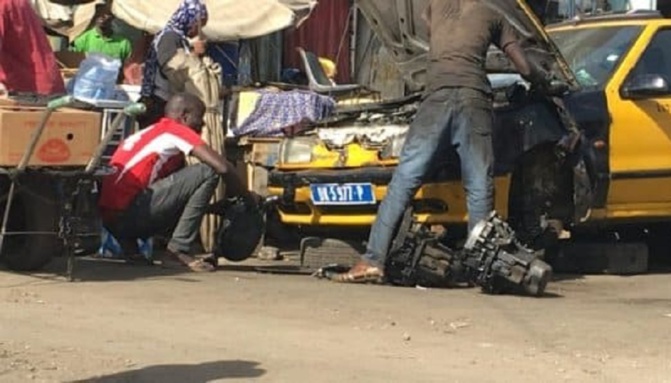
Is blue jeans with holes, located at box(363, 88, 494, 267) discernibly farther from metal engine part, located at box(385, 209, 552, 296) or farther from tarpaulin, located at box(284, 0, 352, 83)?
tarpaulin, located at box(284, 0, 352, 83)

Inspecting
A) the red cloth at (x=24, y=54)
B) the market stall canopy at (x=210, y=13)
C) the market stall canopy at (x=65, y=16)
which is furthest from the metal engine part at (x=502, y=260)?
the market stall canopy at (x=65, y=16)

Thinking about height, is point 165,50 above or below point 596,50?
below

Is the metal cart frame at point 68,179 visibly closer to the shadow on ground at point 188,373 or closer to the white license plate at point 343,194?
the white license plate at point 343,194

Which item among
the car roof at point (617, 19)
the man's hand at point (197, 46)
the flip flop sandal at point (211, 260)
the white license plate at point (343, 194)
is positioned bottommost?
the flip flop sandal at point (211, 260)

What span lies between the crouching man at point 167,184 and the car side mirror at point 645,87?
2865 mm

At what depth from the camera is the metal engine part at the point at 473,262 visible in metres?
8.66

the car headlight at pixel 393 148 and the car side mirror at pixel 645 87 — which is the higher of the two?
the car side mirror at pixel 645 87

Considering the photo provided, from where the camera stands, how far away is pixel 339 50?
1734 centimetres

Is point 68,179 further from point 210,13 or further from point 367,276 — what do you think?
point 210,13

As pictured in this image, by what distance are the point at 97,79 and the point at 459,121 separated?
3.51 metres

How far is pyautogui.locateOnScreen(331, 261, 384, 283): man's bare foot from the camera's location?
A: 29.7ft

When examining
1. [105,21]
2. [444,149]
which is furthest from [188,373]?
[105,21]

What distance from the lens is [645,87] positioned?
10.0m

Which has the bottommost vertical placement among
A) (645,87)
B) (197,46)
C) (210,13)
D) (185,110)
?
(185,110)
